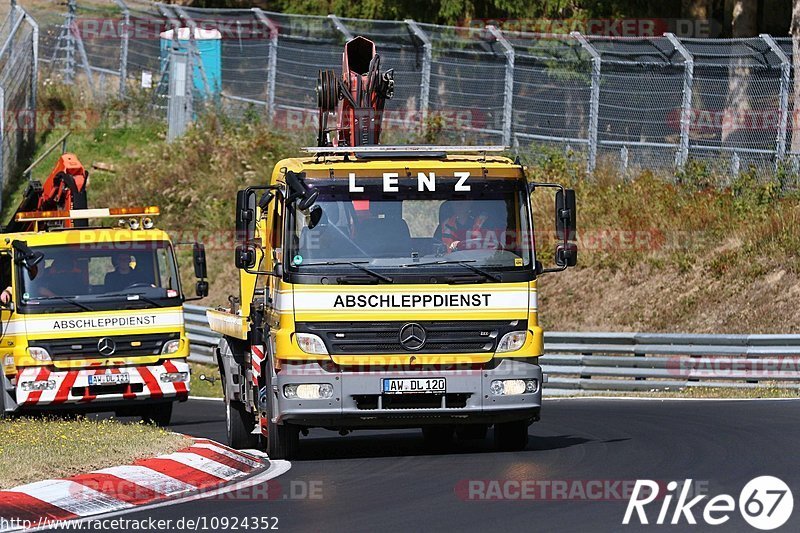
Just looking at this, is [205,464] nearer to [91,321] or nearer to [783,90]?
[91,321]

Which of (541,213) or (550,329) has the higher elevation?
(541,213)

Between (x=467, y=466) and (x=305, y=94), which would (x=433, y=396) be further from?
(x=305, y=94)

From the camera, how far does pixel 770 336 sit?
70.5ft

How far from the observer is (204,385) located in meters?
27.1

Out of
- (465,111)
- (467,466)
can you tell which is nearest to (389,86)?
(467,466)

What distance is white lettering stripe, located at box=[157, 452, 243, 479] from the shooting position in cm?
1238

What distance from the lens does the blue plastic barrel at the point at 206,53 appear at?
1409 inches

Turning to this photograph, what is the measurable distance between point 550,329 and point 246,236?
45.8 ft

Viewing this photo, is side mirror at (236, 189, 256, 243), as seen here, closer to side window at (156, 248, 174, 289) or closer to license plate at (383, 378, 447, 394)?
license plate at (383, 378, 447, 394)

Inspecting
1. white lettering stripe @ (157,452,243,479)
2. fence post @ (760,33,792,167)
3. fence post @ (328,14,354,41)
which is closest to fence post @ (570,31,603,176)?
fence post @ (760,33,792,167)

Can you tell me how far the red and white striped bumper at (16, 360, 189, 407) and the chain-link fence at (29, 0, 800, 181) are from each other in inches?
448

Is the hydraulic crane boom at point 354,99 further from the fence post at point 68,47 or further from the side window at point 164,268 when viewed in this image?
the fence post at point 68,47

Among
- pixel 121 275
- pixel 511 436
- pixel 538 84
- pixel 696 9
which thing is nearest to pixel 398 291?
pixel 511 436

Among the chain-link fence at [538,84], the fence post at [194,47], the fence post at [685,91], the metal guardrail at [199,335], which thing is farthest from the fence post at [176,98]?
the fence post at [685,91]
